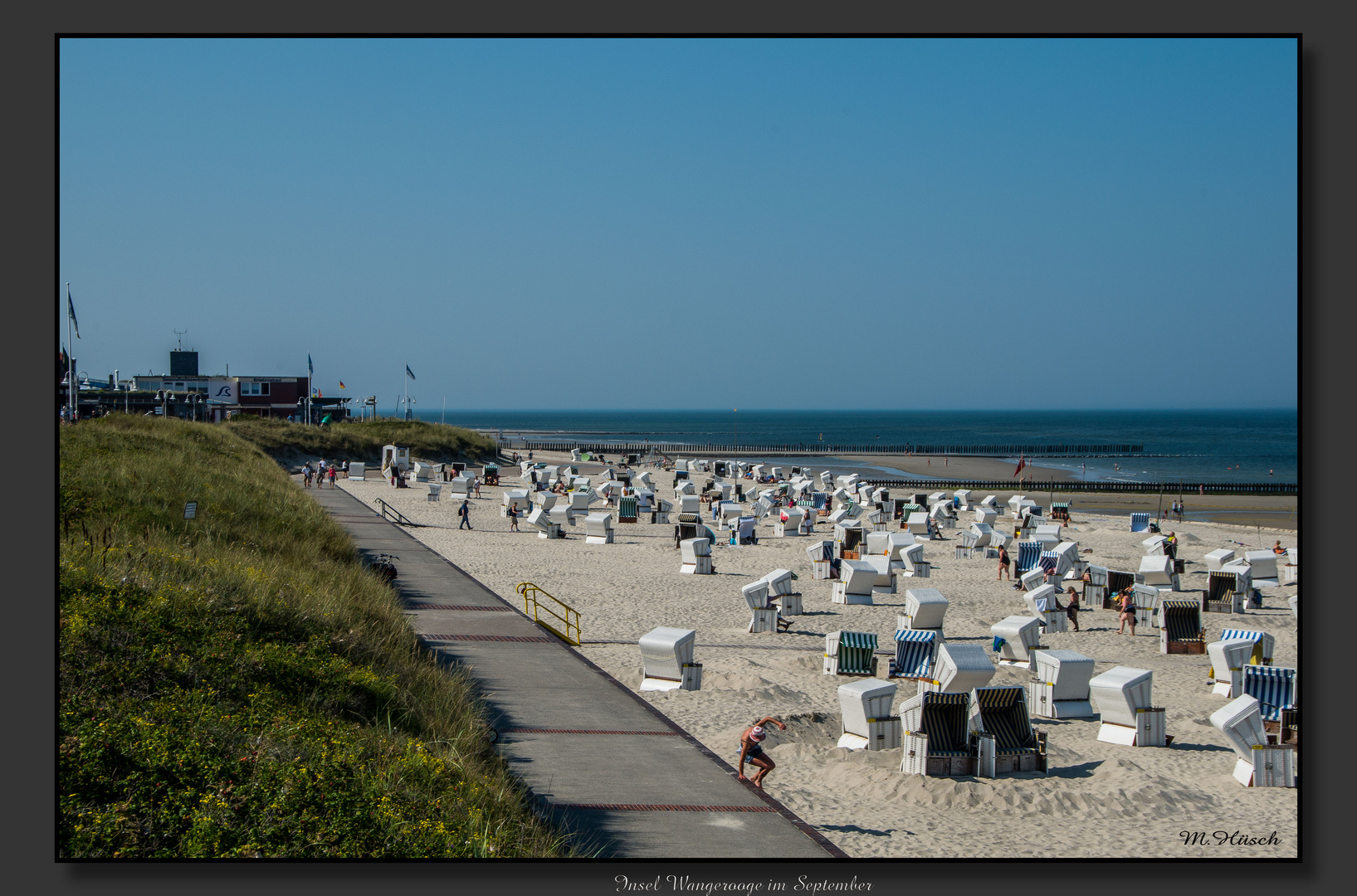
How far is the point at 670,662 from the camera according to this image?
48.8ft

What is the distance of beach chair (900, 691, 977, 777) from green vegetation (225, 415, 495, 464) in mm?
53644

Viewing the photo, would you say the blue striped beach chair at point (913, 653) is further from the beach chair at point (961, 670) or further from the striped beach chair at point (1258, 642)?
the striped beach chair at point (1258, 642)

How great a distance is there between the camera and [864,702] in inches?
484

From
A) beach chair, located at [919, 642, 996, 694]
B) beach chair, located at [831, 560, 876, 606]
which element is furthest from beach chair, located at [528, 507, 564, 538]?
beach chair, located at [919, 642, 996, 694]

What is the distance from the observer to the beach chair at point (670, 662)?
1479 cm

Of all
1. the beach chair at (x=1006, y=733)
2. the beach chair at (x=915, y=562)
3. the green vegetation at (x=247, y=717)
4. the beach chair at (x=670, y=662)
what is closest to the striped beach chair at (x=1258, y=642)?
the beach chair at (x=1006, y=733)

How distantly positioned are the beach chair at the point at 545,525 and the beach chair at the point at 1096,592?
17001 millimetres

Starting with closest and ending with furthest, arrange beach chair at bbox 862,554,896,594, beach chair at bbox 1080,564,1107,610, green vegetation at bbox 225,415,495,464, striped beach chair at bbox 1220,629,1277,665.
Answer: striped beach chair at bbox 1220,629,1277,665, beach chair at bbox 1080,564,1107,610, beach chair at bbox 862,554,896,594, green vegetation at bbox 225,415,495,464

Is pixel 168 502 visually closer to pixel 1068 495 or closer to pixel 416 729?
pixel 416 729

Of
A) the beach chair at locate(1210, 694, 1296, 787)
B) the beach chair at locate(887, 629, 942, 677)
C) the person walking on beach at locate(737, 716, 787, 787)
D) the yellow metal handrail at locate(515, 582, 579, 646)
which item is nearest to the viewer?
the person walking on beach at locate(737, 716, 787, 787)

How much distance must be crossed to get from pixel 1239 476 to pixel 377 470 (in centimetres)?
5974

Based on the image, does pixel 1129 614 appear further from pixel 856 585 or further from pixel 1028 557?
pixel 1028 557

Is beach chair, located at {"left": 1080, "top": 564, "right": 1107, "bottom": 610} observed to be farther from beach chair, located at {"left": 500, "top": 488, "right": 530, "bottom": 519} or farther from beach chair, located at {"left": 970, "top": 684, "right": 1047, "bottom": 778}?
beach chair, located at {"left": 500, "top": 488, "right": 530, "bottom": 519}

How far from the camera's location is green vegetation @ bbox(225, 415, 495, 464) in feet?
203
